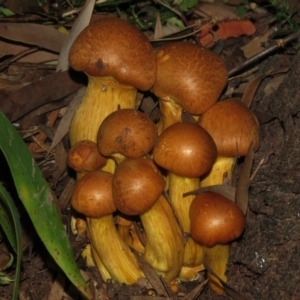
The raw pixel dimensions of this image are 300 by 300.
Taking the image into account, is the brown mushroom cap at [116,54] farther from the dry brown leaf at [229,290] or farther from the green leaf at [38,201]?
the dry brown leaf at [229,290]

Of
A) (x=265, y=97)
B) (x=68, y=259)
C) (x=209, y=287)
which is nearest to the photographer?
(x=68, y=259)

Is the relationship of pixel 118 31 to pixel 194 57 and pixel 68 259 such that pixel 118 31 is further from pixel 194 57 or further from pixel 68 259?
pixel 68 259

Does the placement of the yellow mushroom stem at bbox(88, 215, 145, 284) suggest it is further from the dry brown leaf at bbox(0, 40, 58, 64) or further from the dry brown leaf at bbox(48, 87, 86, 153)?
the dry brown leaf at bbox(0, 40, 58, 64)

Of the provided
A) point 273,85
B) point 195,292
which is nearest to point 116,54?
point 273,85

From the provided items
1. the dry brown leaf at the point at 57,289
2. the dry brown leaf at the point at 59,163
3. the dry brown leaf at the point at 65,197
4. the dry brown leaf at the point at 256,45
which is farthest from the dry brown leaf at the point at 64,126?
the dry brown leaf at the point at 256,45

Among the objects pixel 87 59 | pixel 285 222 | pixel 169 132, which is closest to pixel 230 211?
pixel 285 222
